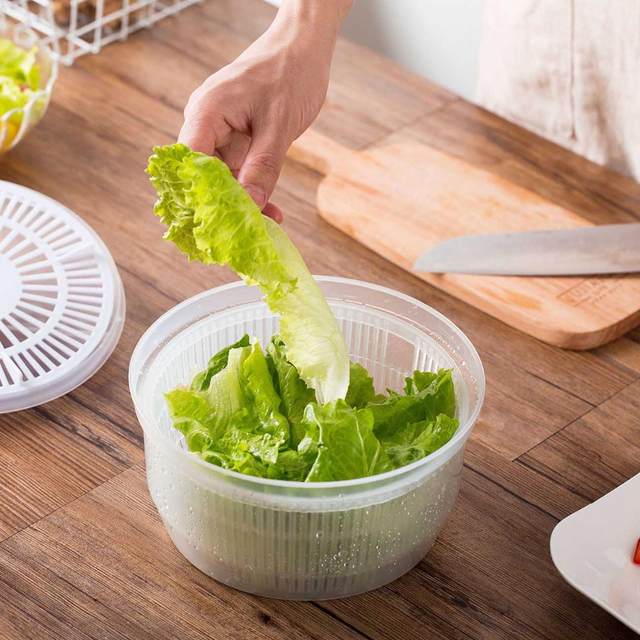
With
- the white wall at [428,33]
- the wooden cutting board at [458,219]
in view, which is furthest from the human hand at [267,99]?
the white wall at [428,33]

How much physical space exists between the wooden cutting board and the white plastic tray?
32 cm

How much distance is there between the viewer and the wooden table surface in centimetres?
96

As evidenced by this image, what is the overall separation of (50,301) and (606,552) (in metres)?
0.66

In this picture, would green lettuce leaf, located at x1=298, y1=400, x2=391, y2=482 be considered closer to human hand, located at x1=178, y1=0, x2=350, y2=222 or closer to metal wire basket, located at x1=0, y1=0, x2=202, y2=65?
human hand, located at x1=178, y1=0, x2=350, y2=222

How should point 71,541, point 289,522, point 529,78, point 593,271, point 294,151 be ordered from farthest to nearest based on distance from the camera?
point 529,78
point 294,151
point 593,271
point 71,541
point 289,522

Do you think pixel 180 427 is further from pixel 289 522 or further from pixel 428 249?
pixel 428 249

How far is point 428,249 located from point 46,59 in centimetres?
64

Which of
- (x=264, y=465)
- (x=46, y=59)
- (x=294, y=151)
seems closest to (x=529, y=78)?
(x=294, y=151)

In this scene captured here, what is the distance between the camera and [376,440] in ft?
3.02

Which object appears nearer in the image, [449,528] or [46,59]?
[449,528]

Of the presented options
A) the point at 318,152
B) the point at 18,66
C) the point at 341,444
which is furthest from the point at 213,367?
the point at 18,66

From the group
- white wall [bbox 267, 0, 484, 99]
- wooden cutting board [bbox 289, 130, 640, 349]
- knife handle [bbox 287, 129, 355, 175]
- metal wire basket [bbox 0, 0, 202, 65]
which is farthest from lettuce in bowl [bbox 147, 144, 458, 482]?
white wall [bbox 267, 0, 484, 99]

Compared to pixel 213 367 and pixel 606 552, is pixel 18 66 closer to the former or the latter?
pixel 213 367

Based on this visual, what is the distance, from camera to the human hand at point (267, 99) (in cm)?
112
